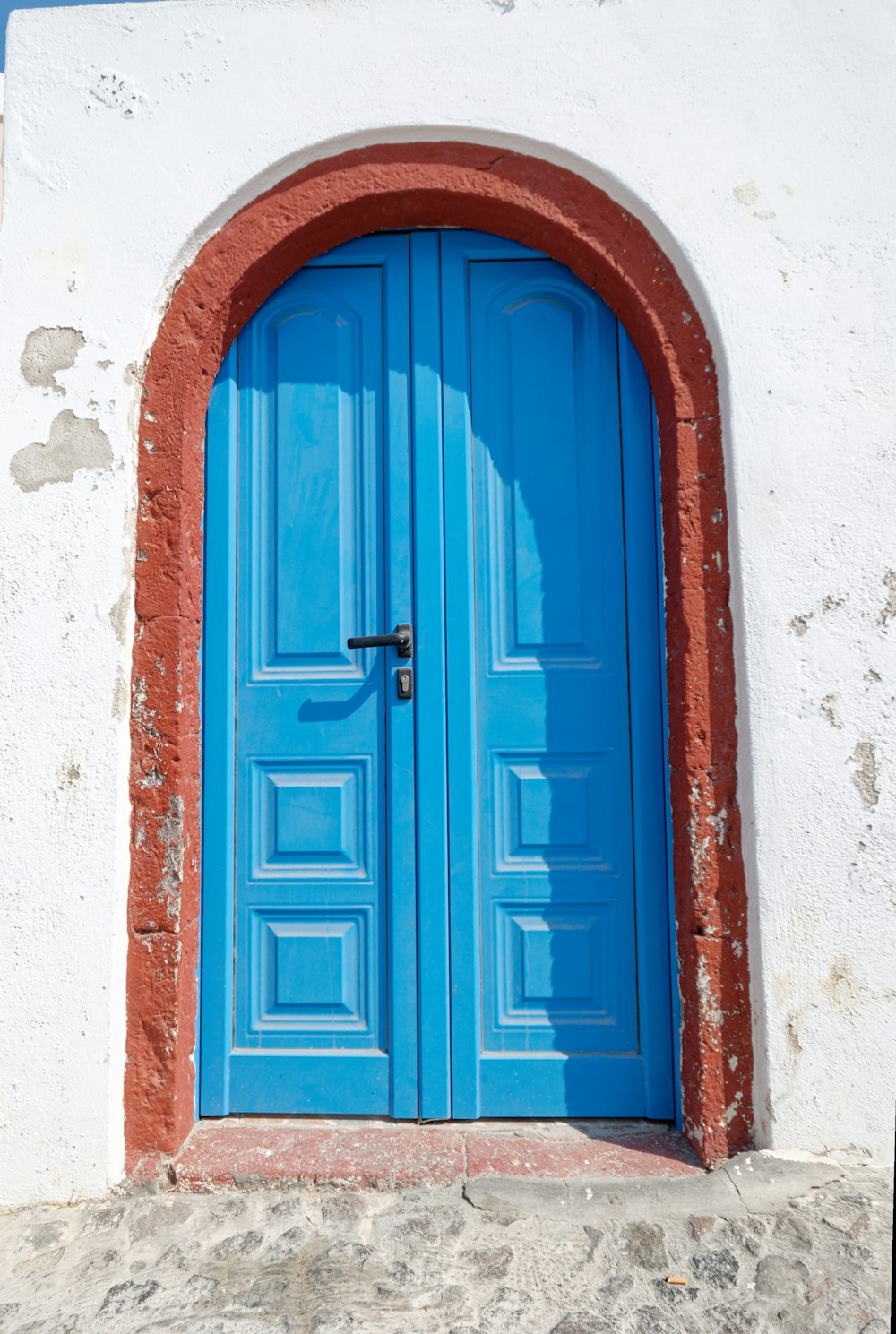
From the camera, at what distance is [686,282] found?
2459mm

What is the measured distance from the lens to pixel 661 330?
2.47 meters

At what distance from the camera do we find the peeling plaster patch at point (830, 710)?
2.29 meters

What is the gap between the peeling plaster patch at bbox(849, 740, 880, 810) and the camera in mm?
2273

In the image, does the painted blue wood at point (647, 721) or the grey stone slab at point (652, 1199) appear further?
the painted blue wood at point (647, 721)

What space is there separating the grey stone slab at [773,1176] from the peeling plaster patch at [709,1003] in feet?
1.07

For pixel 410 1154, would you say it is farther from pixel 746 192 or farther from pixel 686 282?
pixel 746 192

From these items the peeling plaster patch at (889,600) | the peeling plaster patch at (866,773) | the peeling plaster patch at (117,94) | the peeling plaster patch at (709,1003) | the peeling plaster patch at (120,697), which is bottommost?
the peeling plaster patch at (709,1003)

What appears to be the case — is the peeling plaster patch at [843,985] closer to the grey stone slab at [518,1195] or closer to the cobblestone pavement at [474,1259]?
the cobblestone pavement at [474,1259]

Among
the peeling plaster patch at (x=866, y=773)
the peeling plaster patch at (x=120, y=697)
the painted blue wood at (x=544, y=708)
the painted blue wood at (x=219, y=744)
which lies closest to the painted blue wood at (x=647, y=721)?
the painted blue wood at (x=544, y=708)

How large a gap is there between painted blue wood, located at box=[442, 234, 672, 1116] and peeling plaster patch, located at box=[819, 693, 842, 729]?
452 mm

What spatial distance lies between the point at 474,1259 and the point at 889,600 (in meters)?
1.93

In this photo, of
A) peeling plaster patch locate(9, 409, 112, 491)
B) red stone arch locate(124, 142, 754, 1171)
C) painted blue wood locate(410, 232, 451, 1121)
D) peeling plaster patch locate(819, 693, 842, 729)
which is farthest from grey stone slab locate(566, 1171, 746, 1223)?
peeling plaster patch locate(9, 409, 112, 491)

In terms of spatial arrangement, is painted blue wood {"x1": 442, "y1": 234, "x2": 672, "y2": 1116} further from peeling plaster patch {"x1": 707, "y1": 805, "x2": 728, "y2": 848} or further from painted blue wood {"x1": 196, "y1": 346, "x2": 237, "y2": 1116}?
painted blue wood {"x1": 196, "y1": 346, "x2": 237, "y2": 1116}

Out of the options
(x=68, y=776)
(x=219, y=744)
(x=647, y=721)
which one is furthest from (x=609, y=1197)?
(x=68, y=776)
